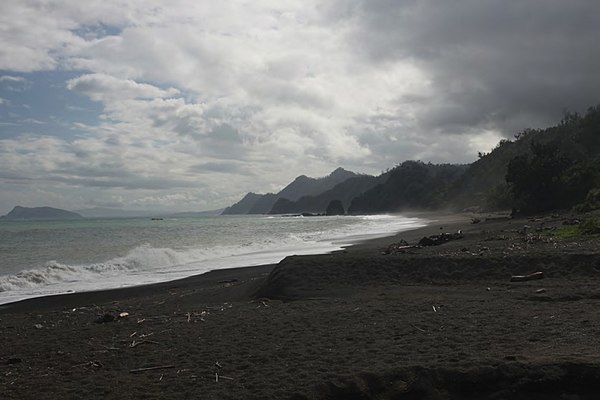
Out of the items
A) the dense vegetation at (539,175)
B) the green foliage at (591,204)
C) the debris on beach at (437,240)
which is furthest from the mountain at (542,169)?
the debris on beach at (437,240)

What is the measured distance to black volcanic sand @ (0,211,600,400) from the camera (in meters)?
5.61

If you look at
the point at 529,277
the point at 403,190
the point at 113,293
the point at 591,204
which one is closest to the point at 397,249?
the point at 529,277

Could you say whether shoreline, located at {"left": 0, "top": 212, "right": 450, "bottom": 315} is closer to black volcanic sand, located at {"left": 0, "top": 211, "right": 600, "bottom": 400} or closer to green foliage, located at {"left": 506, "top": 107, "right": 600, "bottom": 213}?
black volcanic sand, located at {"left": 0, "top": 211, "right": 600, "bottom": 400}

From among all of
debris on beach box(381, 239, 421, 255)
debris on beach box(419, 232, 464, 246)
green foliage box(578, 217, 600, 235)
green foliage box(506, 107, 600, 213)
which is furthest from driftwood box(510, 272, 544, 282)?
green foliage box(506, 107, 600, 213)

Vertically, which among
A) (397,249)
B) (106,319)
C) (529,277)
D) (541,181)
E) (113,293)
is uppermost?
(541,181)

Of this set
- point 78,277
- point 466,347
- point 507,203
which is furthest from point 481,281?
point 507,203

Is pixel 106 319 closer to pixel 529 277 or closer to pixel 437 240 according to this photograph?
pixel 529 277

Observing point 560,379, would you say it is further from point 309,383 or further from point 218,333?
point 218,333

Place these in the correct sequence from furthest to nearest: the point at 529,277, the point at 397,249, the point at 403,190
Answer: the point at 403,190, the point at 397,249, the point at 529,277

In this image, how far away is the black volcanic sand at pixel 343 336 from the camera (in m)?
5.61

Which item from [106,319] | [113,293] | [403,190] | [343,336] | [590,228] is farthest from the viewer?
[403,190]

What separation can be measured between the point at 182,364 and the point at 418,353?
319cm

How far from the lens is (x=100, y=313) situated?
11797mm

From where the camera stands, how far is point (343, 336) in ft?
25.6
